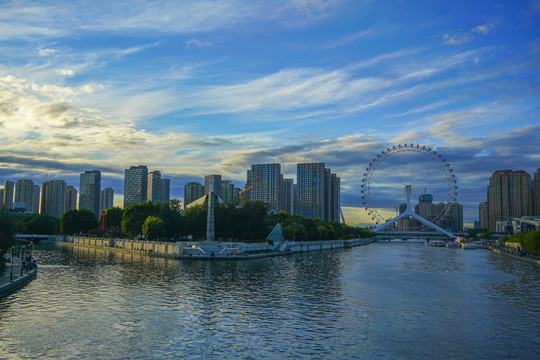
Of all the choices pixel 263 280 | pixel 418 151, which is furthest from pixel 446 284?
pixel 418 151

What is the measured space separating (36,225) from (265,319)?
527 ft

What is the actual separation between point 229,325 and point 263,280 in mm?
24325

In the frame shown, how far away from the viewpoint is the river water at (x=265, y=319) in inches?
905

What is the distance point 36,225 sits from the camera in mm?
166000

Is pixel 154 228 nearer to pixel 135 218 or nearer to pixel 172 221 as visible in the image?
pixel 172 221

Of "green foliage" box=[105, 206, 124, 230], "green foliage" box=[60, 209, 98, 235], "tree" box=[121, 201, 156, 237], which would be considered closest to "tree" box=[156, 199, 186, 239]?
"tree" box=[121, 201, 156, 237]

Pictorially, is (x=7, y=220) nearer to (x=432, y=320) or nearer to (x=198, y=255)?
(x=198, y=255)

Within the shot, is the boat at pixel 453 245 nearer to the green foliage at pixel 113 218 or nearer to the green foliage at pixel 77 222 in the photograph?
the green foliage at pixel 113 218

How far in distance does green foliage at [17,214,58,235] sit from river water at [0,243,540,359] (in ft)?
419

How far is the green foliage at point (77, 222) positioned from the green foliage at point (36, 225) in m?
13.3

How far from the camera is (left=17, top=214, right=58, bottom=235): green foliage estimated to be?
164375mm

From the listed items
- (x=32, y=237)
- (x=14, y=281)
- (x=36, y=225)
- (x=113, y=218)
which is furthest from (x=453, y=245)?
(x=14, y=281)

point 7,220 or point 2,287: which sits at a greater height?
point 7,220

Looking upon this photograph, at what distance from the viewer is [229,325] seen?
28281 mm
